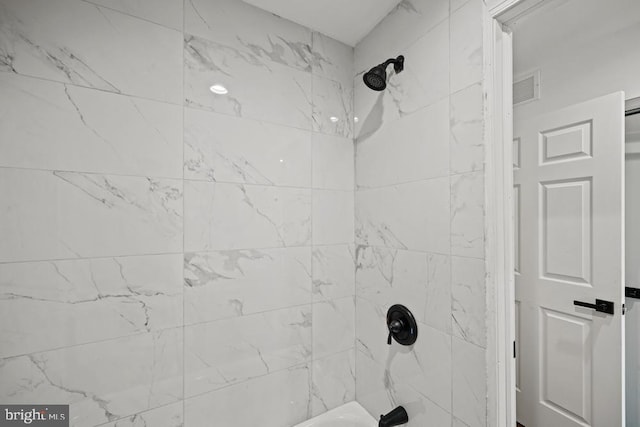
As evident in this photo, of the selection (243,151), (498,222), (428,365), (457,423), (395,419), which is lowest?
(395,419)

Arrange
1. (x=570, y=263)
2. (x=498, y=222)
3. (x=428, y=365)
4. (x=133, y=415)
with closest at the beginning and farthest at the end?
(x=498, y=222), (x=133, y=415), (x=428, y=365), (x=570, y=263)

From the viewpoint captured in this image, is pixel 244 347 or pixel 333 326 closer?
pixel 244 347

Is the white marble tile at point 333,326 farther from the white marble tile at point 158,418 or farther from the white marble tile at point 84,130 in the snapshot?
the white marble tile at point 84,130

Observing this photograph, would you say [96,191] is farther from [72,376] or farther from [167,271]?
[72,376]

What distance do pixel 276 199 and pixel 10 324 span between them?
3.25ft

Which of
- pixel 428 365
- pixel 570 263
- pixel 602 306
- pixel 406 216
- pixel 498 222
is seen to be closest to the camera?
pixel 498 222

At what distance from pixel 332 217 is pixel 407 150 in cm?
52

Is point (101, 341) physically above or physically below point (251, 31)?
below

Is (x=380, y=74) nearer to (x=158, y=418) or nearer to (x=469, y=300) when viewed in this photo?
(x=469, y=300)

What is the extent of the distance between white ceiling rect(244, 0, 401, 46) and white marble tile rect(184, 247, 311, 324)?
1.15 m

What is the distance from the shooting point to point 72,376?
942mm

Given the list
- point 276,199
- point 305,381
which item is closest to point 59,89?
point 276,199

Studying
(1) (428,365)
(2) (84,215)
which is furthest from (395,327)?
(2) (84,215)

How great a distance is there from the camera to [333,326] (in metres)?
1.50
